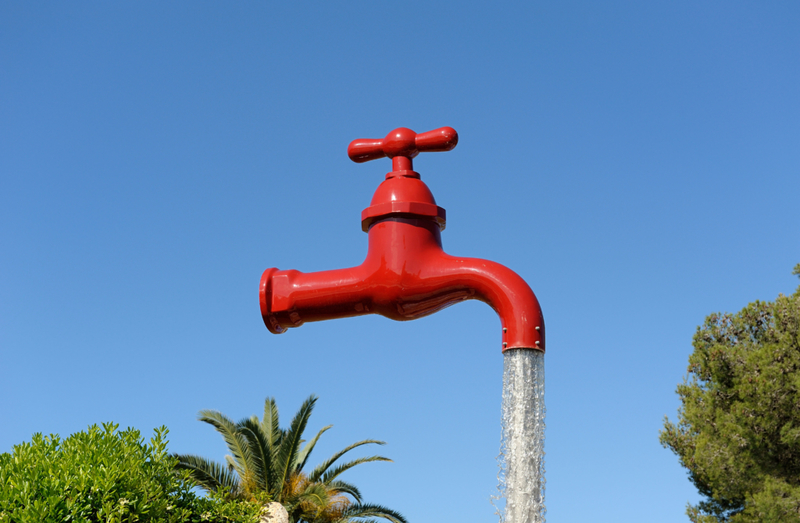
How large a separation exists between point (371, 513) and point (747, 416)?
24.2 feet

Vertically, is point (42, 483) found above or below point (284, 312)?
below

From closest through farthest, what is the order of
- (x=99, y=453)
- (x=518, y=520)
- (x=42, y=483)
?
(x=518, y=520) < (x=42, y=483) < (x=99, y=453)

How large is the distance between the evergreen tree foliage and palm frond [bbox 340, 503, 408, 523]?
5.81m

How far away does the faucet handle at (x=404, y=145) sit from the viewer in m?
4.44

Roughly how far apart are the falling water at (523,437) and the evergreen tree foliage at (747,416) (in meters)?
12.2

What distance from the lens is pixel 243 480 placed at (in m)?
16.0

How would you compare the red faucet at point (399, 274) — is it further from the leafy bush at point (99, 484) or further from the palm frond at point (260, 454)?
the palm frond at point (260, 454)

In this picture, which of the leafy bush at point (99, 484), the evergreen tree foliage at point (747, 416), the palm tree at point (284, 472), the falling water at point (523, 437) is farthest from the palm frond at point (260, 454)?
the falling water at point (523, 437)

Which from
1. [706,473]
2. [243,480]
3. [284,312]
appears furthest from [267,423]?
→ [284,312]

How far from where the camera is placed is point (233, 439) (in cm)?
1611

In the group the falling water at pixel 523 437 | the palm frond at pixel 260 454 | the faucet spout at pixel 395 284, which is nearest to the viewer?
the falling water at pixel 523 437

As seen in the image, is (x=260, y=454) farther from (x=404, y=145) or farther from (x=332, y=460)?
(x=404, y=145)

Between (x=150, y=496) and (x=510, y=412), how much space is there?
2891mm

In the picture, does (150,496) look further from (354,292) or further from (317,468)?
(317,468)
